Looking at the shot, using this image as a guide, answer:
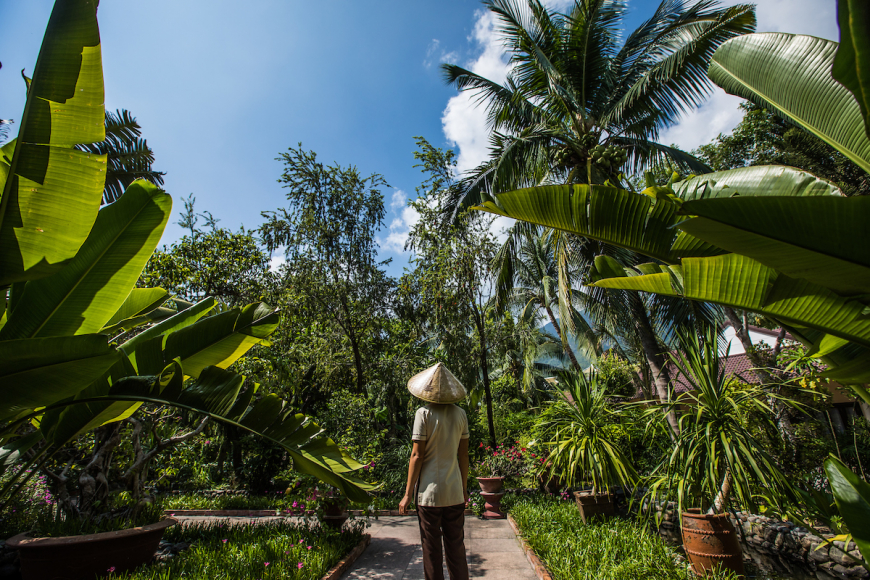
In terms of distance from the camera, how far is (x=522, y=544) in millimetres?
5047

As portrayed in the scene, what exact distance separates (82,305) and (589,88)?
916 centimetres

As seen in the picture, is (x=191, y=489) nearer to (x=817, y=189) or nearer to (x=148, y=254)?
(x=148, y=254)

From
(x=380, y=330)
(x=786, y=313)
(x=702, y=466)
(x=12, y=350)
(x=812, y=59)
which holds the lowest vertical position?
(x=702, y=466)

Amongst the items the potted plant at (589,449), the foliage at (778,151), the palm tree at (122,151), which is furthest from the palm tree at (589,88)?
the palm tree at (122,151)

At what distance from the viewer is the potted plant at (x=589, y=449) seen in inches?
213

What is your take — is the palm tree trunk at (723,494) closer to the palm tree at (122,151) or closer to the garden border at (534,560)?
the garden border at (534,560)

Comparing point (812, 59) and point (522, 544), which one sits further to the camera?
point (522, 544)

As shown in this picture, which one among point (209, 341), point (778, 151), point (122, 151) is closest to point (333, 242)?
point (122, 151)

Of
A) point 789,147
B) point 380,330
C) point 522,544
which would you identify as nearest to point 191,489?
point 380,330

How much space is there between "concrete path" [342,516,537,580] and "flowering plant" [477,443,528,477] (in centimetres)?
122

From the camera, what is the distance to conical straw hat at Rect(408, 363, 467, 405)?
11.4 ft

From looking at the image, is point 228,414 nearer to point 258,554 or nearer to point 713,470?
point 258,554

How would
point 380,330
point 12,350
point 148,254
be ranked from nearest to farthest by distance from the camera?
point 12,350, point 148,254, point 380,330

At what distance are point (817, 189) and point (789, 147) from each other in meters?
11.5
